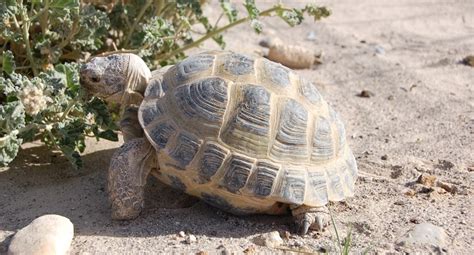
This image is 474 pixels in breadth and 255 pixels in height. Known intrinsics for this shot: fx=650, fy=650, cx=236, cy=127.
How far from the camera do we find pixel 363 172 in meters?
4.24

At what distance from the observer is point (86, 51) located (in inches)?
182

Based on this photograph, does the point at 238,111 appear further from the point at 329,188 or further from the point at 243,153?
the point at 329,188

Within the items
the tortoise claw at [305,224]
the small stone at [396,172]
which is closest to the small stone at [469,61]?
the small stone at [396,172]

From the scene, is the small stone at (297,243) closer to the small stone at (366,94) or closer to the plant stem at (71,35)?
the plant stem at (71,35)

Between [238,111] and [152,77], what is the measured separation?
62cm

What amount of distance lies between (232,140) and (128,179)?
23.6 inches

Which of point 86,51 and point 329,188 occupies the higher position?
point 86,51

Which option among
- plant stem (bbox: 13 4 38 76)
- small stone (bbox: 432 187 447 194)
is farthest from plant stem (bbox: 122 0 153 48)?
small stone (bbox: 432 187 447 194)

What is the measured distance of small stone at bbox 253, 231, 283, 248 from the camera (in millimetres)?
3250

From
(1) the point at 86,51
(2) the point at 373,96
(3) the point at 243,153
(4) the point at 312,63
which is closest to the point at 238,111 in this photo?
(3) the point at 243,153

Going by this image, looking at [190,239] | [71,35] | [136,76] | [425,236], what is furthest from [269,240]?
[71,35]

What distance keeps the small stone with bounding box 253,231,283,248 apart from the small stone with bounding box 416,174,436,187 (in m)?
1.18

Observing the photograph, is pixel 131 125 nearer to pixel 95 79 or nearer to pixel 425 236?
pixel 95 79

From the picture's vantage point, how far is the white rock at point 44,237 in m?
2.97
